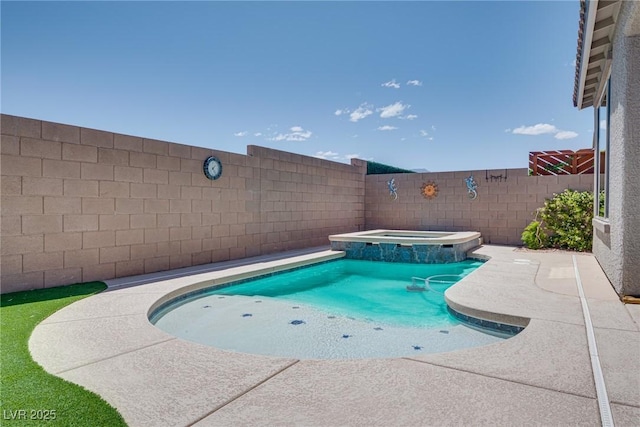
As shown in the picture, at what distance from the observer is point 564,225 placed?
9453 millimetres

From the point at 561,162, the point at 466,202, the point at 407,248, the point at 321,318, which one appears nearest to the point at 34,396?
the point at 321,318

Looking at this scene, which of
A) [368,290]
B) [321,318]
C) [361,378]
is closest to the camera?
[361,378]

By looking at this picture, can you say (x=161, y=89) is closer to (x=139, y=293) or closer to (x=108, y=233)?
(x=108, y=233)

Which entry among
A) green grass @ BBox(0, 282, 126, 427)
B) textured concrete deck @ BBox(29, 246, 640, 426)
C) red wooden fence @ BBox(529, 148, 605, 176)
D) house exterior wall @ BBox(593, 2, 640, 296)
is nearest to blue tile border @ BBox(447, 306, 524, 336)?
textured concrete deck @ BBox(29, 246, 640, 426)

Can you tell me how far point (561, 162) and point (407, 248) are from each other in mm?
5736

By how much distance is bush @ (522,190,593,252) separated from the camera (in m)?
9.07

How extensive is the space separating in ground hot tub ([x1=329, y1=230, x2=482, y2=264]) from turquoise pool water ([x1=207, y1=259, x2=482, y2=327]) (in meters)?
0.28

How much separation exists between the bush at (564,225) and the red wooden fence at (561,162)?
33.0 inches

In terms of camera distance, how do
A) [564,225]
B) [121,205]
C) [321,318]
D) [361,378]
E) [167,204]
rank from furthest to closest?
[564,225] < [167,204] < [121,205] < [321,318] < [361,378]

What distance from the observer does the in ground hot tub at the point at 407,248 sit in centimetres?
864

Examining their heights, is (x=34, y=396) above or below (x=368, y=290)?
above

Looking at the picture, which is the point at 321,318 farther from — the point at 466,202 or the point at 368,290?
the point at 466,202

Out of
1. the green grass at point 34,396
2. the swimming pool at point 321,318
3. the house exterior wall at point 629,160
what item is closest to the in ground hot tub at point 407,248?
the swimming pool at point 321,318

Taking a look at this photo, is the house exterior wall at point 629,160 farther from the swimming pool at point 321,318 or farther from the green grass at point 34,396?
the green grass at point 34,396
